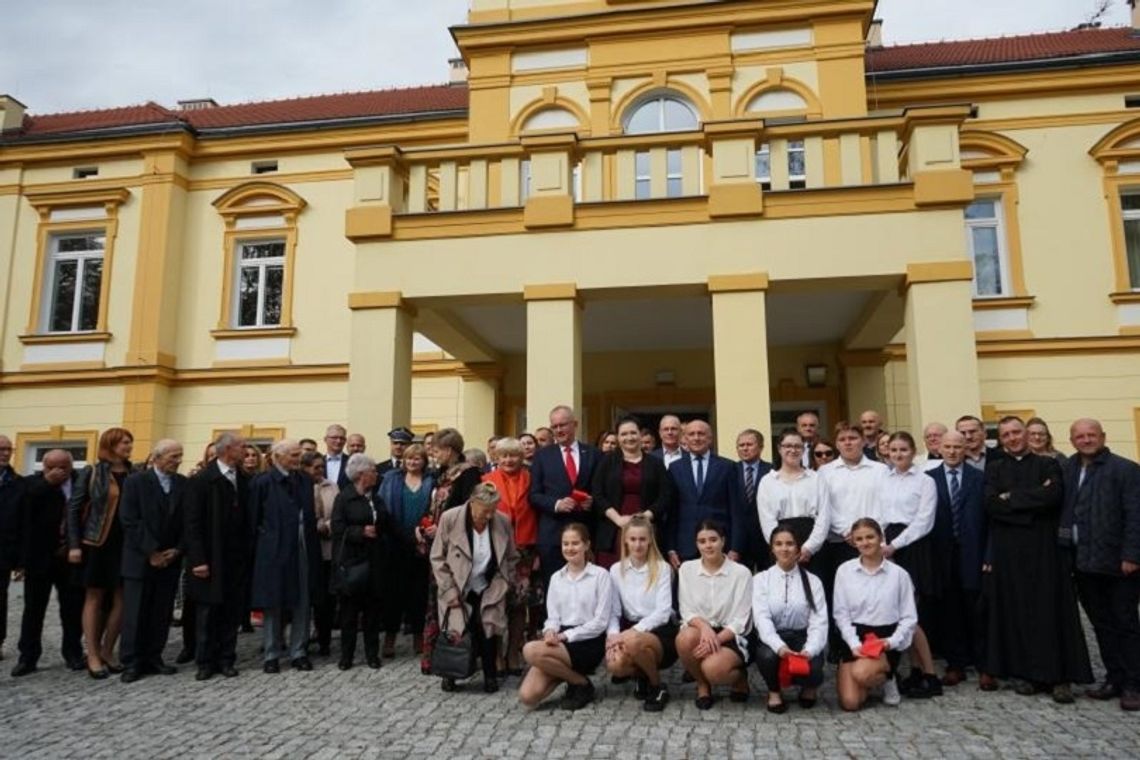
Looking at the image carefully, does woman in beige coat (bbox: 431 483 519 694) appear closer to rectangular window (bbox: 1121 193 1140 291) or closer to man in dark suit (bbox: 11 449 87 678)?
man in dark suit (bbox: 11 449 87 678)

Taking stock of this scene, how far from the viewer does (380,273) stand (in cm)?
880

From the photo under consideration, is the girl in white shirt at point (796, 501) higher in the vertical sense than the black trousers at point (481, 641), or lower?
higher

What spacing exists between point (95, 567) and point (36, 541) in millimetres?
603

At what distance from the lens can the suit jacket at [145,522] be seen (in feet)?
19.8

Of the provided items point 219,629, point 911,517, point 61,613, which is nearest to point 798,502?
point 911,517

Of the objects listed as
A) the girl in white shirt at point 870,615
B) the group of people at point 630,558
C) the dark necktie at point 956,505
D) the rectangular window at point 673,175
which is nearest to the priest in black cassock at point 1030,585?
the group of people at point 630,558

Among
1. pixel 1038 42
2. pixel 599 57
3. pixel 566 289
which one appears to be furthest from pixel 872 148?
pixel 1038 42

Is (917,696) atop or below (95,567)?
below

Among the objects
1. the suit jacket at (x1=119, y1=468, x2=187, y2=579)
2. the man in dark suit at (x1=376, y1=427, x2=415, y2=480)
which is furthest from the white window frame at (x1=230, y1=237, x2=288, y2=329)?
the suit jacket at (x1=119, y1=468, x2=187, y2=579)

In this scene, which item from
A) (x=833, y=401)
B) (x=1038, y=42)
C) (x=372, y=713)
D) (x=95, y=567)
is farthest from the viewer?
(x=1038, y=42)

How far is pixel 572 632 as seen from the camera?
5109mm

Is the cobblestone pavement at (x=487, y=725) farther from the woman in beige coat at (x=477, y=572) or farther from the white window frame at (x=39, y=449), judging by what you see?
the white window frame at (x=39, y=449)

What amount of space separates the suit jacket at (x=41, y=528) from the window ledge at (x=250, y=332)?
8.58m

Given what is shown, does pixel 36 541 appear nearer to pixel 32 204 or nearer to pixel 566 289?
pixel 566 289
